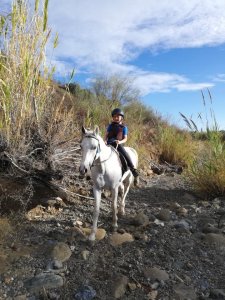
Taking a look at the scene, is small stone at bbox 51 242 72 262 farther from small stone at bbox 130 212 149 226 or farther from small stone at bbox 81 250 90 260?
small stone at bbox 130 212 149 226

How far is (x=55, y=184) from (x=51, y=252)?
1728 millimetres

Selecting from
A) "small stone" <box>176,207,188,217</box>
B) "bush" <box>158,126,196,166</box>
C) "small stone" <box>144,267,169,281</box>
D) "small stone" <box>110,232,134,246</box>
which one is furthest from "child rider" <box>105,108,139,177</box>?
"bush" <box>158,126,196,166</box>

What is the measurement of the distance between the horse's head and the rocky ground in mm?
993

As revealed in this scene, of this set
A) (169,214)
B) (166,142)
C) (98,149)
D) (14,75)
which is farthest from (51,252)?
(166,142)

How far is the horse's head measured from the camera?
4215 millimetres

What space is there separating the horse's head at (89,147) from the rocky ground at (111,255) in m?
0.99

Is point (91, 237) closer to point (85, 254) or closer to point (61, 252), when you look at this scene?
point (85, 254)

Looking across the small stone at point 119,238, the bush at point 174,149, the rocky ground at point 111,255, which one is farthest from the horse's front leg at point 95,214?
the bush at point 174,149

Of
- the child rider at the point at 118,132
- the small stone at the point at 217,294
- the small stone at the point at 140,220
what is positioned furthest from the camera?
the child rider at the point at 118,132

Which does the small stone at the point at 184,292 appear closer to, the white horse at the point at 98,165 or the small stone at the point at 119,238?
the small stone at the point at 119,238

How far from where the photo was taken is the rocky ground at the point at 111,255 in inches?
148

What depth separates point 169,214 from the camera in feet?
18.7

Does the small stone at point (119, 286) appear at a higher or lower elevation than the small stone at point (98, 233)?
lower

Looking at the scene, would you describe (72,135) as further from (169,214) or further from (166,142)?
(166,142)
